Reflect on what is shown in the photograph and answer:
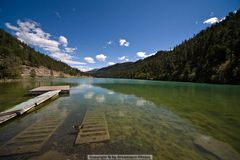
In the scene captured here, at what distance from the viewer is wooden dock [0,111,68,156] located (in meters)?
6.40

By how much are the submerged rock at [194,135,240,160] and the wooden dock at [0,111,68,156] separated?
7.88 meters

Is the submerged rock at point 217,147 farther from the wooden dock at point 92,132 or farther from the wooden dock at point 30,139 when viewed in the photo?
the wooden dock at point 30,139

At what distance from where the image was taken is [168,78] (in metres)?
117

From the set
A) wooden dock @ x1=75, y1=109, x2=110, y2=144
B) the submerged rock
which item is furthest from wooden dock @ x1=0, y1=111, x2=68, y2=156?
the submerged rock

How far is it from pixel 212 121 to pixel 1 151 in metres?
13.7

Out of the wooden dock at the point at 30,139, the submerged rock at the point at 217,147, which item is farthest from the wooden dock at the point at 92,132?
the submerged rock at the point at 217,147

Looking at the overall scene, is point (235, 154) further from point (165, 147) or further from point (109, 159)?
point (109, 159)

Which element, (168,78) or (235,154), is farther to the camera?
(168,78)

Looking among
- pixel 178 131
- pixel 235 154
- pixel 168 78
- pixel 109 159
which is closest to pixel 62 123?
pixel 109 159

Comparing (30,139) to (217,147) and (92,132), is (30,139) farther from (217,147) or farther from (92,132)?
(217,147)

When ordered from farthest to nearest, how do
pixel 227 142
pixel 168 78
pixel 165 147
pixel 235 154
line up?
pixel 168 78
pixel 227 142
pixel 165 147
pixel 235 154

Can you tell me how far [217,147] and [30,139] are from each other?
9.45m

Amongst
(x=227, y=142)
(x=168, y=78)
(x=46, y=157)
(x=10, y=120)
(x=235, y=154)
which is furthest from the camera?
(x=168, y=78)

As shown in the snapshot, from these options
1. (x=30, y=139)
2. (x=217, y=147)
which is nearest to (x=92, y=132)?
(x=30, y=139)
